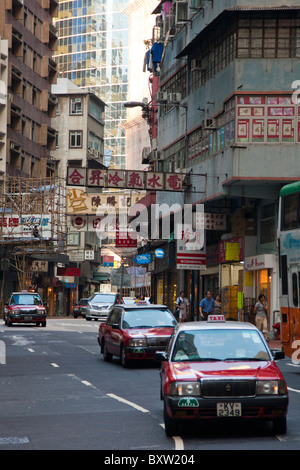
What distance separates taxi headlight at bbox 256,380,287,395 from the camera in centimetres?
1070

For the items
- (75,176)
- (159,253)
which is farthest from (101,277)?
(75,176)

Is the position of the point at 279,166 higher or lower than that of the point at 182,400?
higher

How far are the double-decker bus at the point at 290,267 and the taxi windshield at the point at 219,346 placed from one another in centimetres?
781

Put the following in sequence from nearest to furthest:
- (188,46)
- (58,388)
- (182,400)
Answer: (182,400) < (58,388) < (188,46)

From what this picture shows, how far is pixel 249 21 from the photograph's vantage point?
124 feet

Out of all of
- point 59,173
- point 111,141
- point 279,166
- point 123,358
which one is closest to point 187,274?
point 279,166

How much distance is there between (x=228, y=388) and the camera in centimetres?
1066

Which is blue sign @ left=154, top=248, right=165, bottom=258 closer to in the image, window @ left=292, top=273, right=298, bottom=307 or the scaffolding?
the scaffolding

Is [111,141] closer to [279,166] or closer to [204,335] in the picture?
[279,166]

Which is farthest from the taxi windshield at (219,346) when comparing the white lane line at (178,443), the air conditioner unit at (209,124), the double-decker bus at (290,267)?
the air conditioner unit at (209,124)

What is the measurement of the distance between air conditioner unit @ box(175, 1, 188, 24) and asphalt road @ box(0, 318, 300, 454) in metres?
25.8

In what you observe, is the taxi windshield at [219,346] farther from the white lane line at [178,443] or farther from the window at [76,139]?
the window at [76,139]

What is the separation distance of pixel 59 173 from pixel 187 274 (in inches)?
1921

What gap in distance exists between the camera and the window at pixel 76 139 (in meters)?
102
